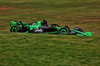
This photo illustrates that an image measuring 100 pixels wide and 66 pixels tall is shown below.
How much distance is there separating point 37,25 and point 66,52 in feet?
21.0

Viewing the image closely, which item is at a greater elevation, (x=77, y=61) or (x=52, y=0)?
(x=52, y=0)

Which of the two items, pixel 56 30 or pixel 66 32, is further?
pixel 56 30

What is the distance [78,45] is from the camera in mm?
7715

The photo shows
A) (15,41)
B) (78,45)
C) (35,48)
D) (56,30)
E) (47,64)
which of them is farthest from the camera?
(56,30)

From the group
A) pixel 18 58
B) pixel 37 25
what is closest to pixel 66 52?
pixel 18 58

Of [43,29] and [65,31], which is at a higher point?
[43,29]

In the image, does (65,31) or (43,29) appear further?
(43,29)

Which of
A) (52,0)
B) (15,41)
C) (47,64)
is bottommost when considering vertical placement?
(47,64)

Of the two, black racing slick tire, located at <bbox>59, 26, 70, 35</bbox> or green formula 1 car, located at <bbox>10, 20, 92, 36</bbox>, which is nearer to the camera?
black racing slick tire, located at <bbox>59, 26, 70, 35</bbox>

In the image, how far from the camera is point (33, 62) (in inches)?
229

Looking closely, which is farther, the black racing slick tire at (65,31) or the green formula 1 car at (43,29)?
the green formula 1 car at (43,29)

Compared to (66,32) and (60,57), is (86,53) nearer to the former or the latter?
(60,57)

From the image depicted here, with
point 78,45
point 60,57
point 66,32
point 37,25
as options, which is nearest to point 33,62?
point 60,57

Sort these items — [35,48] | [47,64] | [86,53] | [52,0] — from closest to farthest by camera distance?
[47,64] → [86,53] → [35,48] → [52,0]
